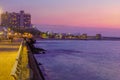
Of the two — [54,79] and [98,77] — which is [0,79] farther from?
[98,77]

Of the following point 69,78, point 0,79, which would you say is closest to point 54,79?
point 69,78

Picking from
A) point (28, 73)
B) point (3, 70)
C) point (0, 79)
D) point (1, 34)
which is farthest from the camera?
point (1, 34)

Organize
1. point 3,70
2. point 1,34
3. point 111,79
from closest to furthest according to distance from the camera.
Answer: point 3,70 < point 111,79 < point 1,34

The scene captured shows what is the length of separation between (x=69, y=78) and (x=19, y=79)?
1123 inches

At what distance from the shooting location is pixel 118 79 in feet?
→ 134

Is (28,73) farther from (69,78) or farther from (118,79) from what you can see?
(118,79)

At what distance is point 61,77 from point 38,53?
4292cm

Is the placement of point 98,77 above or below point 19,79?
below

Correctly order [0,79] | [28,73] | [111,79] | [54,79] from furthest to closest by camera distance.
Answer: [111,79] < [54,79] < [0,79] < [28,73]

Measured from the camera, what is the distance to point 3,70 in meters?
17.1

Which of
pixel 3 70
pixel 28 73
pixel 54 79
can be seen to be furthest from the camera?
pixel 54 79

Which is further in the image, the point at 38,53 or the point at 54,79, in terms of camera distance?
the point at 38,53

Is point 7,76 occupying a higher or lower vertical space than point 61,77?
higher

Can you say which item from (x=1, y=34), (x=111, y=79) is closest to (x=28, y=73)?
(x=111, y=79)
